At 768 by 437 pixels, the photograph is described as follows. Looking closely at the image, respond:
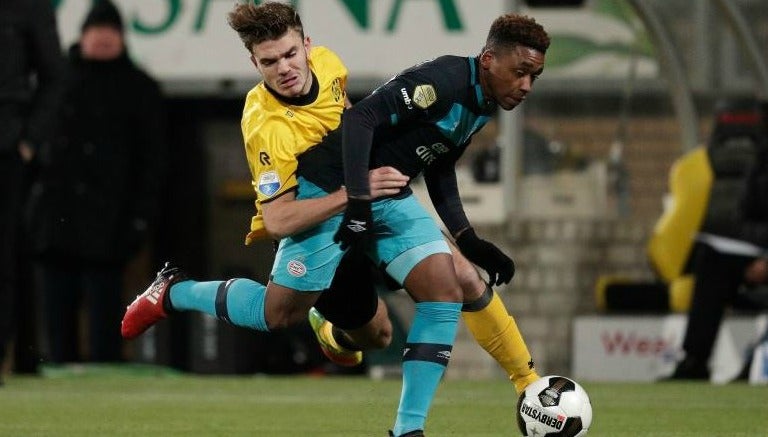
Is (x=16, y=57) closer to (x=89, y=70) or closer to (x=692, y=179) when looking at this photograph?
(x=89, y=70)

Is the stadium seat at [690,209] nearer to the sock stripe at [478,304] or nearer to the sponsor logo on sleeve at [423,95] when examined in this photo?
the sock stripe at [478,304]

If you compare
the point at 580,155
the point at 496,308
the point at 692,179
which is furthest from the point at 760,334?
the point at 496,308

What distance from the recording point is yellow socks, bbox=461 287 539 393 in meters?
7.96

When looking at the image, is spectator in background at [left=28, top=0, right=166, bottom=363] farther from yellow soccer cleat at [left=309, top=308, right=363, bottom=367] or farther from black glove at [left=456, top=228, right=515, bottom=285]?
black glove at [left=456, top=228, right=515, bottom=285]

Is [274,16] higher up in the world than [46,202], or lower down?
higher up

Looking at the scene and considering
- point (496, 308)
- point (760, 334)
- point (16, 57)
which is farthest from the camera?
point (760, 334)

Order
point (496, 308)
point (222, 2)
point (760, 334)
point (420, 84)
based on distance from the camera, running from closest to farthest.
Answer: point (420, 84)
point (496, 308)
point (760, 334)
point (222, 2)

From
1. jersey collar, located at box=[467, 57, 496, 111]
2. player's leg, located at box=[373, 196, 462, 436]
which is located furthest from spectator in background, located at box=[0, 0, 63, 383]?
jersey collar, located at box=[467, 57, 496, 111]

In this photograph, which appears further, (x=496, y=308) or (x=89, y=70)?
(x=89, y=70)

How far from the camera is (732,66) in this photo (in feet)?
48.3

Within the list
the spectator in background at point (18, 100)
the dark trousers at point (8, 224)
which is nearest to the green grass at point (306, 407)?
the dark trousers at point (8, 224)

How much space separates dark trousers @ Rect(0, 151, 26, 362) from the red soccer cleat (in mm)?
2388

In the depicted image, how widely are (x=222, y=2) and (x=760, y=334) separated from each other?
4.33m

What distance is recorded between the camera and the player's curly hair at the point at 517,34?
740cm
